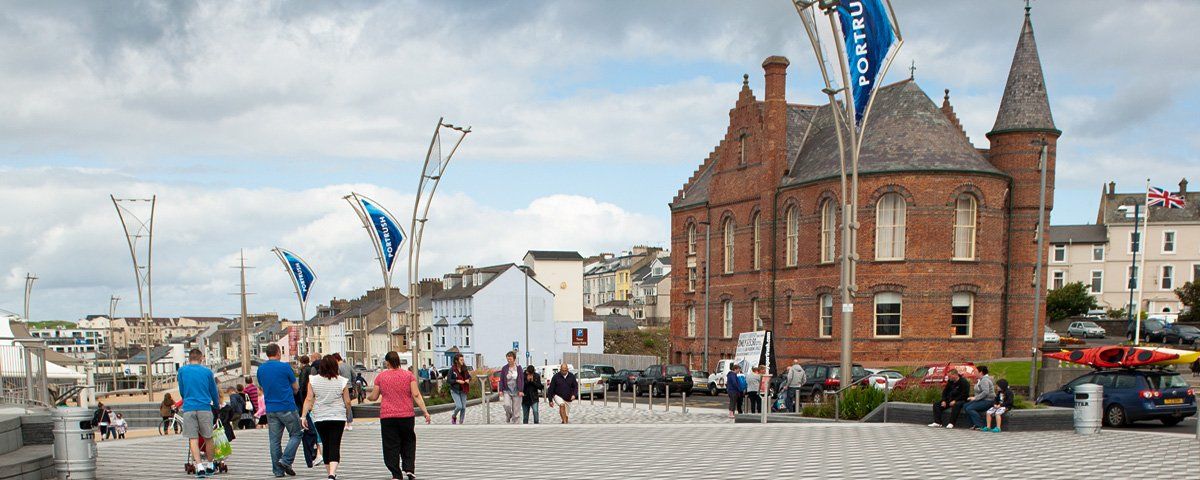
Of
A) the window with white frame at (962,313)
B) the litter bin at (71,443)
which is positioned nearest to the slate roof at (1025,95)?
the window with white frame at (962,313)

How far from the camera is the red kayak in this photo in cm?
2316

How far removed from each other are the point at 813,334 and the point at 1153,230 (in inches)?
1944

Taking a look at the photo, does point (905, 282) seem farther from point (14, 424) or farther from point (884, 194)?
point (14, 424)

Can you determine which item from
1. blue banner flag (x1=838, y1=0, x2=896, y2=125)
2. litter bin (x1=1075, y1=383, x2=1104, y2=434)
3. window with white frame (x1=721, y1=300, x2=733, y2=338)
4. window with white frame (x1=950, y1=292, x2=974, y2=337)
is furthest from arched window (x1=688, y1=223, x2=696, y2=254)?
litter bin (x1=1075, y1=383, x2=1104, y2=434)

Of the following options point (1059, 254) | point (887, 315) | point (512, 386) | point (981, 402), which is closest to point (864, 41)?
point (981, 402)

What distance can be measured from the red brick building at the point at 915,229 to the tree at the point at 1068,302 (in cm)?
3438

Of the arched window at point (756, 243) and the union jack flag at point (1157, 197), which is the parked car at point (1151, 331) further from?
the arched window at point (756, 243)

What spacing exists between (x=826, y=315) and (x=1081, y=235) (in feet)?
Answer: 168

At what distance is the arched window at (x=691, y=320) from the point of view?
57556mm

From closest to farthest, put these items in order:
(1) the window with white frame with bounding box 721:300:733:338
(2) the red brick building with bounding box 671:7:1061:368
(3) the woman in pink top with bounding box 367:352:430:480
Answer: (3) the woman in pink top with bounding box 367:352:430:480 < (2) the red brick building with bounding box 671:7:1061:368 < (1) the window with white frame with bounding box 721:300:733:338

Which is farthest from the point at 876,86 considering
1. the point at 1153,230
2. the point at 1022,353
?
the point at 1153,230

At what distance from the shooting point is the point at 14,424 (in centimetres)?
1197

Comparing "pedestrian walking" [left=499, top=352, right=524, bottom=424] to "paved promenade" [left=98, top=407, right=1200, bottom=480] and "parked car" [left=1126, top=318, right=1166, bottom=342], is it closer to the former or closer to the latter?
"paved promenade" [left=98, top=407, right=1200, bottom=480]

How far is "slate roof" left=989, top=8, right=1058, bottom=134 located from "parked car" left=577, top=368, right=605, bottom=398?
68.5ft
